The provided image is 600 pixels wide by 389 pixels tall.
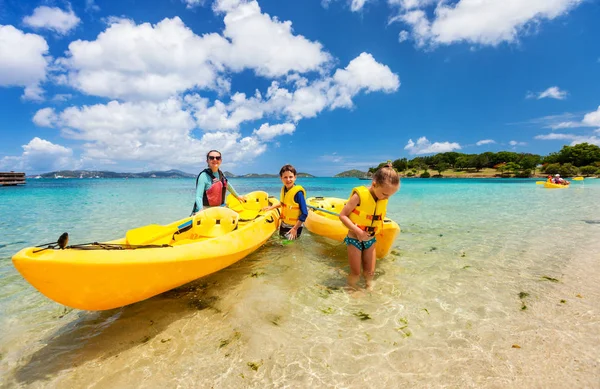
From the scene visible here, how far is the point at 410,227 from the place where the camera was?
28.6ft

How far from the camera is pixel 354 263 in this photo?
3877 millimetres

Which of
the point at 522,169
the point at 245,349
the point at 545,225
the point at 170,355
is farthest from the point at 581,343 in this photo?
the point at 522,169

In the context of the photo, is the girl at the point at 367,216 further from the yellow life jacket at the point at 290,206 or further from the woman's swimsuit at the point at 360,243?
the yellow life jacket at the point at 290,206

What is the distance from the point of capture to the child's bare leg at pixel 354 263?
383 cm

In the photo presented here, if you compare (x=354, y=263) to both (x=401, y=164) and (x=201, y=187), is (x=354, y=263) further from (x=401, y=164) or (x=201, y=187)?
(x=401, y=164)

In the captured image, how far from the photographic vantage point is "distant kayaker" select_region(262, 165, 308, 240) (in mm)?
5082

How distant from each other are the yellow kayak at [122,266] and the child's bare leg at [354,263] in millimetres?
1729

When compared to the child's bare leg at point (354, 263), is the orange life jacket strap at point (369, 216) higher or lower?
higher

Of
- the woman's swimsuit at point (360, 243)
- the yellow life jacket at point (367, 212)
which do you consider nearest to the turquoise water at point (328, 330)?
the woman's swimsuit at point (360, 243)

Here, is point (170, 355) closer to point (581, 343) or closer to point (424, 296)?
point (424, 296)

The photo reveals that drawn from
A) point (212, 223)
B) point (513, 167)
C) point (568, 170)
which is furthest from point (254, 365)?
point (513, 167)

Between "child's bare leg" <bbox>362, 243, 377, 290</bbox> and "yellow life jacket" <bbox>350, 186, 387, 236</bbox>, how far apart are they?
33 cm

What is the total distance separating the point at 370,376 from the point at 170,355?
6.06 feet

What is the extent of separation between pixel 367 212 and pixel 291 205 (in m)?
2.06
